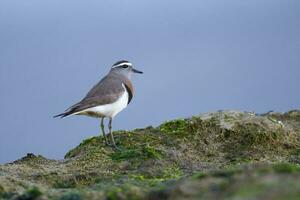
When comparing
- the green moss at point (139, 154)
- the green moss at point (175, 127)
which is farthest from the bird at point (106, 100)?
the green moss at point (139, 154)

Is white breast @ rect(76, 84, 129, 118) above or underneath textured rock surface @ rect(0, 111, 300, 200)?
above

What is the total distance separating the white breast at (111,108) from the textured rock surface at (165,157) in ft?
1.75

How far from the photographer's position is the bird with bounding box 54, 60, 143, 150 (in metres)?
12.4

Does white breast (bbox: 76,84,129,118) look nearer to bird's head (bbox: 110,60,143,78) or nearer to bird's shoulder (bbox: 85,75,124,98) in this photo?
bird's shoulder (bbox: 85,75,124,98)

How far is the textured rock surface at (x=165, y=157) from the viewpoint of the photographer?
315 inches

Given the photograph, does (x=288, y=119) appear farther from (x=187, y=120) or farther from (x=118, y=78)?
(x=118, y=78)

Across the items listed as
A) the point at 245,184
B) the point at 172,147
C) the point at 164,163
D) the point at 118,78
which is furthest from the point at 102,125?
the point at 245,184

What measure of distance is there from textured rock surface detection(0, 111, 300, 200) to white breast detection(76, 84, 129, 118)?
0.53 metres

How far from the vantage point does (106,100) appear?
12.7 meters

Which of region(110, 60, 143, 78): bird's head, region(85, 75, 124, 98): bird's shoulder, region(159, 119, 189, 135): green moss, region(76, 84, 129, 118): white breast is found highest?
region(110, 60, 143, 78): bird's head

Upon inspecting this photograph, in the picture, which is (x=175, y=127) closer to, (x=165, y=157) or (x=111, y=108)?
(x=111, y=108)

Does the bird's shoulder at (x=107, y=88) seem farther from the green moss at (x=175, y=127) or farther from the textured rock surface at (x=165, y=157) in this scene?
the green moss at (x=175, y=127)

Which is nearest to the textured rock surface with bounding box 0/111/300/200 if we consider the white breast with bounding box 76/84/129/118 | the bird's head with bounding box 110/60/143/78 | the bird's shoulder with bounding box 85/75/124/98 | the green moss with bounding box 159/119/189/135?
the green moss with bounding box 159/119/189/135

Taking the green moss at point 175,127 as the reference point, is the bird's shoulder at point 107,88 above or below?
above
